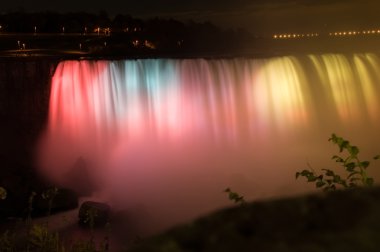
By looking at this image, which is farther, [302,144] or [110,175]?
[302,144]

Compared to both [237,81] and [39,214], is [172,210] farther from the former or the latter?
[237,81]

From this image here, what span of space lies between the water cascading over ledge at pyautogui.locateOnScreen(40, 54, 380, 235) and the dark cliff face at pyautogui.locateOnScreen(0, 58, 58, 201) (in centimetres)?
41

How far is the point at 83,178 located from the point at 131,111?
339 cm

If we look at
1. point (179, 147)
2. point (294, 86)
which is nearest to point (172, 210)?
point (179, 147)

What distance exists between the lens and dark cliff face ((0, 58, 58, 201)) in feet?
60.0

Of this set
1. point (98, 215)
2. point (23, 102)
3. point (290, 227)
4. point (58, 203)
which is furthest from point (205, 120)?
point (290, 227)

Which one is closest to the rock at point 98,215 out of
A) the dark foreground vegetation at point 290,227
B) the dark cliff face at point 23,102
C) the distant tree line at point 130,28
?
the dark cliff face at point 23,102

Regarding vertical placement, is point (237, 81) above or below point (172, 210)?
above

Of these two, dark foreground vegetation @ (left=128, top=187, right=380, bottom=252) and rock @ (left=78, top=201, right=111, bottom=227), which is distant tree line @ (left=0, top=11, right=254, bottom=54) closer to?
rock @ (left=78, top=201, right=111, bottom=227)

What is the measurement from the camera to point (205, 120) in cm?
2055

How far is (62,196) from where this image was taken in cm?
1396

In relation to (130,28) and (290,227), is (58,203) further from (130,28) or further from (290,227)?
(130,28)

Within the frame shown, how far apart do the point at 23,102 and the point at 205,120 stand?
6794mm

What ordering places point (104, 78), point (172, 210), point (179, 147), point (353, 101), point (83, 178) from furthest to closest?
point (353, 101)
point (179, 147)
point (104, 78)
point (83, 178)
point (172, 210)
